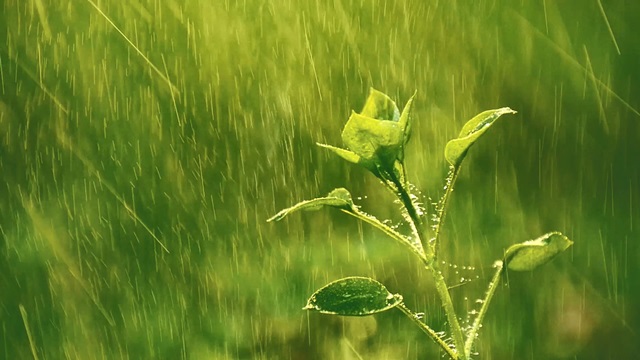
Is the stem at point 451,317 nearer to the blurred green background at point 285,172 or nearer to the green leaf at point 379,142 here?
the green leaf at point 379,142

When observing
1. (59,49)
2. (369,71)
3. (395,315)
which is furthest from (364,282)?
(59,49)

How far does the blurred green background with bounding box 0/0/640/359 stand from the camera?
0.73m

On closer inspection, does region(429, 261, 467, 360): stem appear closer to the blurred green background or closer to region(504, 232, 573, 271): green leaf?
region(504, 232, 573, 271): green leaf

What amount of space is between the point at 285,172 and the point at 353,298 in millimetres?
463

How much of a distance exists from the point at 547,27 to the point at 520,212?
0.20 m

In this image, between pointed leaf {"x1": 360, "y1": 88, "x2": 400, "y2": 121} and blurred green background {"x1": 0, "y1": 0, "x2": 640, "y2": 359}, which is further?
blurred green background {"x1": 0, "y1": 0, "x2": 640, "y2": 359}

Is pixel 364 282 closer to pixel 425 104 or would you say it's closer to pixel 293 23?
pixel 425 104

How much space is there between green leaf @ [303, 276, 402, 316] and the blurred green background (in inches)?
13.8

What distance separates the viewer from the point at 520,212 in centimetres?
75

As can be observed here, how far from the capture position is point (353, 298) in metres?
0.35

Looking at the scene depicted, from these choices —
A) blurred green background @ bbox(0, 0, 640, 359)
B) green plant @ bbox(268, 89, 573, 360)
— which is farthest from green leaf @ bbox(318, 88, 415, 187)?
blurred green background @ bbox(0, 0, 640, 359)

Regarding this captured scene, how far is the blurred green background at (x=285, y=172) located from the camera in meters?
0.73

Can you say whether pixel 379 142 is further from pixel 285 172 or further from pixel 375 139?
pixel 285 172

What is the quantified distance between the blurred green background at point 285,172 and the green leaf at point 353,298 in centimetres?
35
